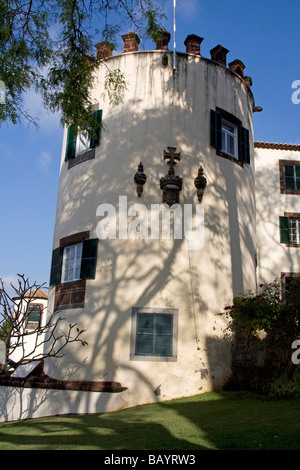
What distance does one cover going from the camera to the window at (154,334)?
11.2m

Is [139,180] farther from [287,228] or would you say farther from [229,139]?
[287,228]

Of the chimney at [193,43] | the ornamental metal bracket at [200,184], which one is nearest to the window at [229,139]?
the ornamental metal bracket at [200,184]

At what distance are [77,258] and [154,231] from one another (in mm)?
2361

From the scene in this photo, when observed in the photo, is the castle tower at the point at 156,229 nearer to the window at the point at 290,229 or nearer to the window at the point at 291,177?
the window at the point at 290,229

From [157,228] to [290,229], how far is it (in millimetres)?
8184

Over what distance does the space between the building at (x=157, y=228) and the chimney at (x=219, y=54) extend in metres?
0.03

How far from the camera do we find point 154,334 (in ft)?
37.2

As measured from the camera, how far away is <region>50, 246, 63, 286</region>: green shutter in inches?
510

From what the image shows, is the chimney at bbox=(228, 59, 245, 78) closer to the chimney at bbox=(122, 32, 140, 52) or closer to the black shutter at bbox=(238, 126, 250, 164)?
the black shutter at bbox=(238, 126, 250, 164)

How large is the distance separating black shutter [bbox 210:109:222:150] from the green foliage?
4.63 metres

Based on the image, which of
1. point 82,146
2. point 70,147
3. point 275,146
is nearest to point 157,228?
point 82,146

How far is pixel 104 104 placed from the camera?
44.5 feet

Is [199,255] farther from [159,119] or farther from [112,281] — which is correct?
[159,119]
